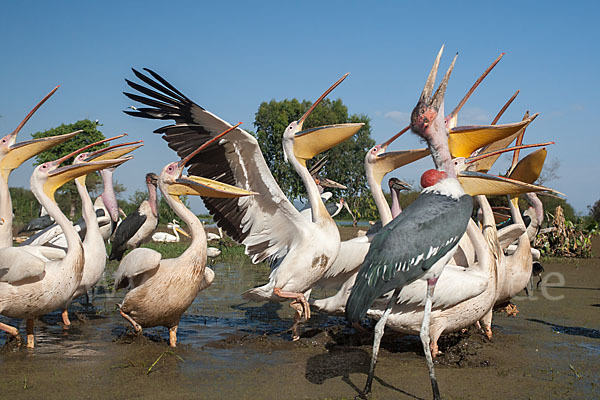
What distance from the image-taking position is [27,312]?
4652mm

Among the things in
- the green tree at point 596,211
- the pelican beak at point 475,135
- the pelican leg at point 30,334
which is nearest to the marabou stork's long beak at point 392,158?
the pelican beak at point 475,135

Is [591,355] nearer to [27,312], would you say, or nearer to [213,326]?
[213,326]

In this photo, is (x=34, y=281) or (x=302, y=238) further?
(x=302, y=238)

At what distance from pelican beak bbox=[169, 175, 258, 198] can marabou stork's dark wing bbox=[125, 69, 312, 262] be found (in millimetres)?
458

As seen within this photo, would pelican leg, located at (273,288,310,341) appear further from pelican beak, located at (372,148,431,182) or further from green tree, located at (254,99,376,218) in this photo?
green tree, located at (254,99,376,218)

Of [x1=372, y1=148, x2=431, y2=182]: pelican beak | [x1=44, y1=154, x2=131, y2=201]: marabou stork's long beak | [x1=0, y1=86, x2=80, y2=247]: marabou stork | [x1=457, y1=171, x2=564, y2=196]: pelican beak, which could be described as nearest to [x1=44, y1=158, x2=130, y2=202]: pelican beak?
[x1=44, y1=154, x2=131, y2=201]: marabou stork's long beak

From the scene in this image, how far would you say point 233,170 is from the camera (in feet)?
18.7

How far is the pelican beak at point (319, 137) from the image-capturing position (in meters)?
5.88

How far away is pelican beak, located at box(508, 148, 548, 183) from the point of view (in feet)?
20.4

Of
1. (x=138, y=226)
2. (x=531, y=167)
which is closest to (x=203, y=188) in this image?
(x=531, y=167)

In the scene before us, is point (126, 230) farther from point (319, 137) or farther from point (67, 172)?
point (319, 137)

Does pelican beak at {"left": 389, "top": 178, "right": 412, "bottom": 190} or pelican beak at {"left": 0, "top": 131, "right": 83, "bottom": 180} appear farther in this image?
pelican beak at {"left": 389, "top": 178, "right": 412, "bottom": 190}

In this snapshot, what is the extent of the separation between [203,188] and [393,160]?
2352 mm

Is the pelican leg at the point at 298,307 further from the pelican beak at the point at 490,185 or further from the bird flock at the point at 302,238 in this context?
the pelican beak at the point at 490,185
